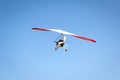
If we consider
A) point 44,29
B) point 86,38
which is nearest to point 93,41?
point 86,38

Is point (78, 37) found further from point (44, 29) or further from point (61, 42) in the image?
point (44, 29)

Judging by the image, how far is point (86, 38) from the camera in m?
33.5

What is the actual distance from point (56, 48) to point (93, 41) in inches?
192

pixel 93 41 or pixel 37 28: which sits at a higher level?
pixel 37 28

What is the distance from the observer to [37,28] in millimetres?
35812

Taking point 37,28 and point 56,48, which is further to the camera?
point 37,28

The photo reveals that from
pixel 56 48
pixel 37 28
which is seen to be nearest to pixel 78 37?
pixel 56 48

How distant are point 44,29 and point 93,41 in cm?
670

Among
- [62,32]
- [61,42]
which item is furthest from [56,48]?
[62,32]

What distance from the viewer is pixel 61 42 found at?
32.8 metres

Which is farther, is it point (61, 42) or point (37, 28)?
point (37, 28)

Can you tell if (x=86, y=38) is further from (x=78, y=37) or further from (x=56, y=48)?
(x=56, y=48)

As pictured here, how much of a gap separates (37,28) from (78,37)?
629 cm

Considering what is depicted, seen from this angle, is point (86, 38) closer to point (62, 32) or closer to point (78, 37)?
point (78, 37)
